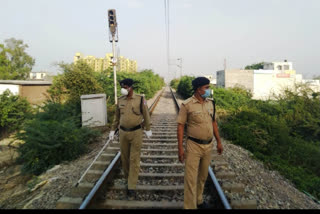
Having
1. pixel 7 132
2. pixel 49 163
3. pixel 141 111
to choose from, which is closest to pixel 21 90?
pixel 7 132

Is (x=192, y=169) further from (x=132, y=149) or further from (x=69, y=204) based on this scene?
(x=69, y=204)

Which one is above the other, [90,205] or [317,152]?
[90,205]

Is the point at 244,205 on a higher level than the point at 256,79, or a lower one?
lower

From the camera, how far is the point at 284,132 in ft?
26.4

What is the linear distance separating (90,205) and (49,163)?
3.13 metres

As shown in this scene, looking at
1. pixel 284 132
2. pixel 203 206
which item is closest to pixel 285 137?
pixel 284 132

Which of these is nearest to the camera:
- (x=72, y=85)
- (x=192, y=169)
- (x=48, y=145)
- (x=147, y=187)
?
(x=192, y=169)

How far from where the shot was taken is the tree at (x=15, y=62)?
3772cm

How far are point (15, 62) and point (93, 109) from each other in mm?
45454

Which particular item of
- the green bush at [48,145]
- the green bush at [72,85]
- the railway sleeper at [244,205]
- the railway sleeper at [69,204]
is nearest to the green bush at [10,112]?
the green bush at [72,85]

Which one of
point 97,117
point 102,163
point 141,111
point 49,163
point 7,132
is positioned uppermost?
point 141,111

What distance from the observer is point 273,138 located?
7.21m

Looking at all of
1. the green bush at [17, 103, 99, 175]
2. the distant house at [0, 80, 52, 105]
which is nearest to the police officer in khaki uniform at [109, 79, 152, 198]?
the green bush at [17, 103, 99, 175]
